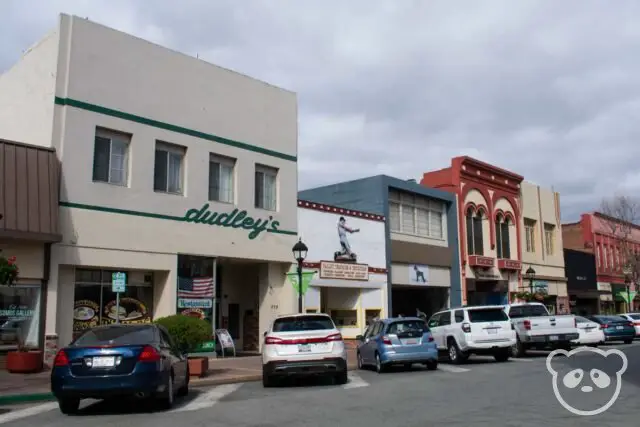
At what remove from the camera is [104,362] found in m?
10.5

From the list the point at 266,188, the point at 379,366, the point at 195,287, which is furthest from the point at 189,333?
the point at 266,188

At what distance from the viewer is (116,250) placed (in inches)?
778

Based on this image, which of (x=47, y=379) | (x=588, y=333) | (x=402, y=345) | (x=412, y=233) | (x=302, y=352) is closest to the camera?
(x=302, y=352)

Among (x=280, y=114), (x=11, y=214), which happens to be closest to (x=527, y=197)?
(x=280, y=114)

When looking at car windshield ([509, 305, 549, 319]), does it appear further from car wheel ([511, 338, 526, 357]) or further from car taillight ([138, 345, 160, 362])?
car taillight ([138, 345, 160, 362])

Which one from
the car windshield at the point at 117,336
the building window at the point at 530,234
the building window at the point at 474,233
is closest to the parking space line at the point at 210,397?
the car windshield at the point at 117,336

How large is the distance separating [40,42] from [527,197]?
104 ft

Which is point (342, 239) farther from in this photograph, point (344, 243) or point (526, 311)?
point (526, 311)

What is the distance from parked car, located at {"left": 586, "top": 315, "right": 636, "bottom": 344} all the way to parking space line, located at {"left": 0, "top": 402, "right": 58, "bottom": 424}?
2363 cm

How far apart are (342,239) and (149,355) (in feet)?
57.8

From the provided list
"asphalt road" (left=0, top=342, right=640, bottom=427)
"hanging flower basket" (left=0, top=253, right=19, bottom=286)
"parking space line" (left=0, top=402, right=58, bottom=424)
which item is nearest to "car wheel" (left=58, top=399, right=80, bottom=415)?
"asphalt road" (left=0, top=342, right=640, bottom=427)

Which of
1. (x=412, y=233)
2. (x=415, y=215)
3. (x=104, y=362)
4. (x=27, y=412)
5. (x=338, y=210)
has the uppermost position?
(x=415, y=215)

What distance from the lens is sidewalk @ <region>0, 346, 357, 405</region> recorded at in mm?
13039

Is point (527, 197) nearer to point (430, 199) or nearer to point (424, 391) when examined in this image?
point (430, 199)
